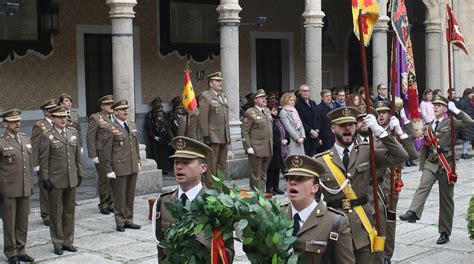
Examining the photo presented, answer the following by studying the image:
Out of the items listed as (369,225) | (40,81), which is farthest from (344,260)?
(40,81)

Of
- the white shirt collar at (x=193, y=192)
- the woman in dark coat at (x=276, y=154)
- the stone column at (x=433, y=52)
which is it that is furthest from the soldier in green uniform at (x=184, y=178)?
the stone column at (x=433, y=52)

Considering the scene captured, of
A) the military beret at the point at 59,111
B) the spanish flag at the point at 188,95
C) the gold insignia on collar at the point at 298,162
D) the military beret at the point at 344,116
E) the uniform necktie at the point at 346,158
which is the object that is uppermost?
the spanish flag at the point at 188,95

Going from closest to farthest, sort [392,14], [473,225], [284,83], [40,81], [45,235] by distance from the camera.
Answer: [392,14]
[473,225]
[45,235]
[40,81]
[284,83]

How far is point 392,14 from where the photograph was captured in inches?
278

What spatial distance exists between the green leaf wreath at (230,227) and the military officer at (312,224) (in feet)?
0.52

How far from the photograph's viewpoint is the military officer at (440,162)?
32.0 feet

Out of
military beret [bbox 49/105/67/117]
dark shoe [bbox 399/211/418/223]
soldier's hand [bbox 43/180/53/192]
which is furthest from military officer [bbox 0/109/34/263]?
Result: dark shoe [bbox 399/211/418/223]

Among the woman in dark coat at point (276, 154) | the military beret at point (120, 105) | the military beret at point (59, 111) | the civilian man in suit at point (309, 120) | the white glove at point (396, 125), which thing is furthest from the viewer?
the civilian man in suit at point (309, 120)

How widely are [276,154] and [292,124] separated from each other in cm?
59

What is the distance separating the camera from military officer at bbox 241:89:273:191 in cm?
1307

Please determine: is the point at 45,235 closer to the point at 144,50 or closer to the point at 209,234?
the point at 209,234

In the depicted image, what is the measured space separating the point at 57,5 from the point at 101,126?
19.1 ft

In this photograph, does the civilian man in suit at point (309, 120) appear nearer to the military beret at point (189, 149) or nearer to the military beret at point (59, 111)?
the military beret at point (59, 111)

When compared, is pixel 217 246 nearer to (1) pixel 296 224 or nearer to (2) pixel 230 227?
(2) pixel 230 227
